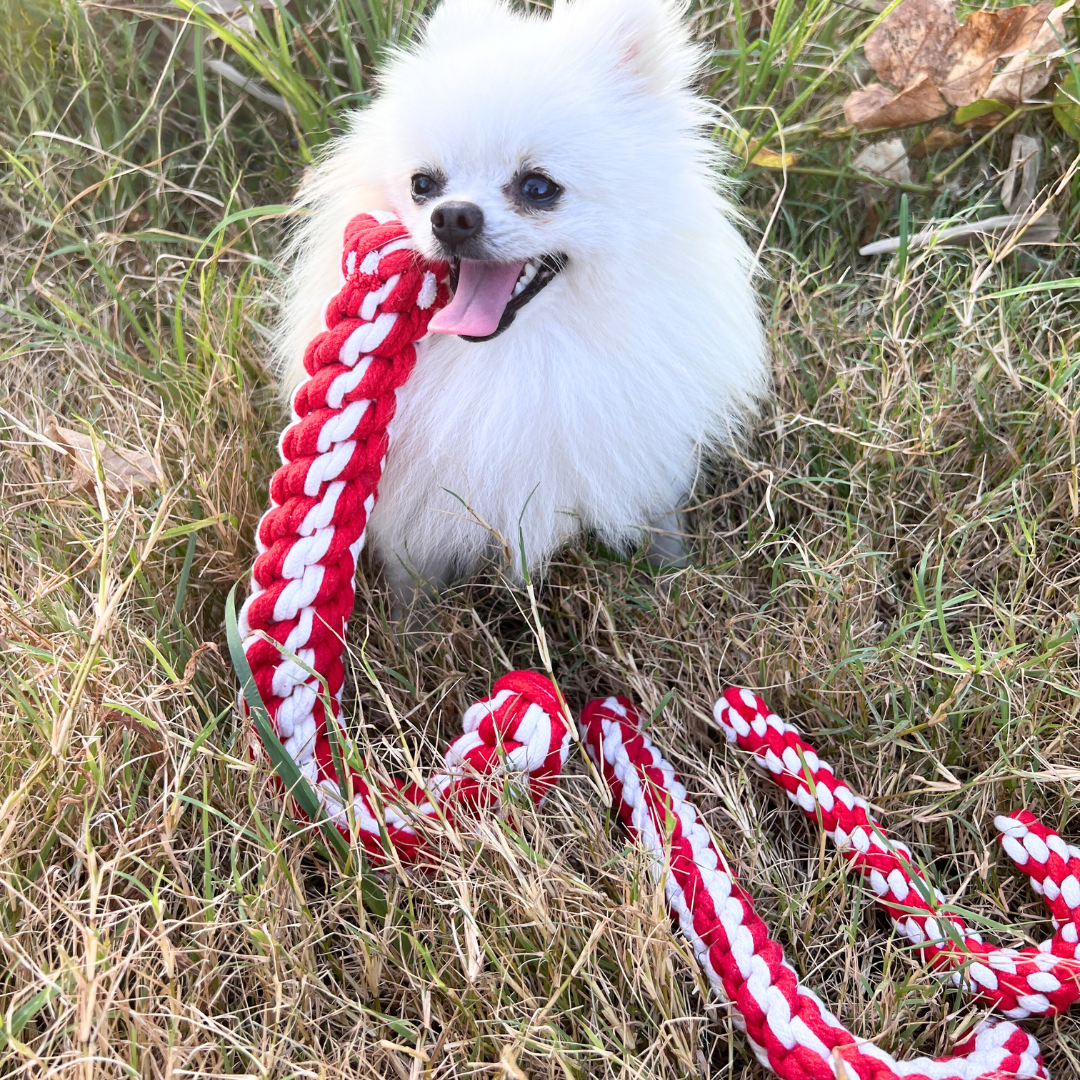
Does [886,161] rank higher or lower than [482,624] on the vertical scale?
higher

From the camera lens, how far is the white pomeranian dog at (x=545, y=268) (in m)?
1.36

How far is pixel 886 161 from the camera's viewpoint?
7.13ft

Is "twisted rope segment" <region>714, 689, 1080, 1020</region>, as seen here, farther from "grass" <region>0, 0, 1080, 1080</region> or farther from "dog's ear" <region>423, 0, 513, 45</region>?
"dog's ear" <region>423, 0, 513, 45</region>

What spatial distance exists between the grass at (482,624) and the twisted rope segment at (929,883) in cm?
5

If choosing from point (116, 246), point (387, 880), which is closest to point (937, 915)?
point (387, 880)

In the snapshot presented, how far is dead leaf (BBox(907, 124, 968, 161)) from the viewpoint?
2.16 metres

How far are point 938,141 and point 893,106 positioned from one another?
6.7 inches

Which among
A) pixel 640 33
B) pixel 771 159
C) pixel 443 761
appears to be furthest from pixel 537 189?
pixel 771 159

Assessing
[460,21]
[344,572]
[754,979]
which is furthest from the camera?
[460,21]

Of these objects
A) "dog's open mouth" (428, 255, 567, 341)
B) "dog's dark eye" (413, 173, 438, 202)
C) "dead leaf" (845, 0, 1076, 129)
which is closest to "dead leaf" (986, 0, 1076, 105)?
"dead leaf" (845, 0, 1076, 129)

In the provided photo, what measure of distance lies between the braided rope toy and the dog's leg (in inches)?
18.5

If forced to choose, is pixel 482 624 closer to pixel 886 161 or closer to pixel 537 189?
pixel 537 189

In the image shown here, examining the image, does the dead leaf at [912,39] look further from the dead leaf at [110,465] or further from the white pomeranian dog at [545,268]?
the dead leaf at [110,465]

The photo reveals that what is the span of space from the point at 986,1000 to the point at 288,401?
4.65ft
